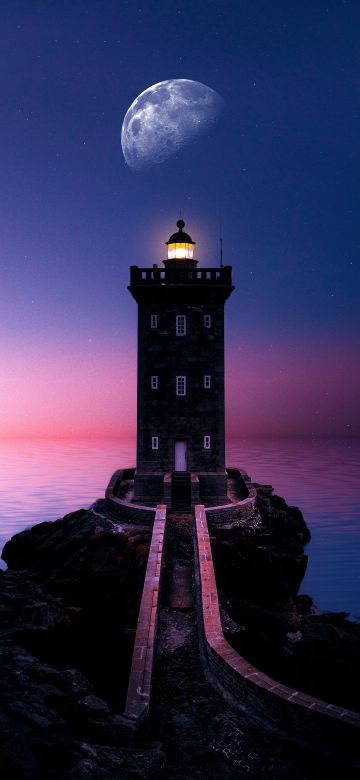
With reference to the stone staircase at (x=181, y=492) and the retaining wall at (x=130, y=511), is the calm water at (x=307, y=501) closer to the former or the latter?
the stone staircase at (x=181, y=492)

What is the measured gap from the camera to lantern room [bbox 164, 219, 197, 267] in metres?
28.4

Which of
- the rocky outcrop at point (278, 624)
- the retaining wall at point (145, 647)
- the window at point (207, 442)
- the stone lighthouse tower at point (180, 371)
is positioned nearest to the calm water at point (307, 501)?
the rocky outcrop at point (278, 624)

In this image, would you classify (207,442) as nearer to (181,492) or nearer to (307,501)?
(181,492)

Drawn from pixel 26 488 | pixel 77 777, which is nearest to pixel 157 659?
pixel 77 777

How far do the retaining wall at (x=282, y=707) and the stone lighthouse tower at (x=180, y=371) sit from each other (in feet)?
50.8

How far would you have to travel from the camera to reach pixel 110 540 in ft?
76.6

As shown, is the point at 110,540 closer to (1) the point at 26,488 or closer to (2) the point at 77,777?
(2) the point at 77,777

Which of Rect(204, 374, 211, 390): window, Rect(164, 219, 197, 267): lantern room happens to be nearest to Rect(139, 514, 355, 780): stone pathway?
Rect(204, 374, 211, 390): window

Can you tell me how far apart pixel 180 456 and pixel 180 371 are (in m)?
4.41

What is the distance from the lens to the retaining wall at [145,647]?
1020cm

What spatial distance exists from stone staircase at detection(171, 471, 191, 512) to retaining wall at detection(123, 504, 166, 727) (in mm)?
7247

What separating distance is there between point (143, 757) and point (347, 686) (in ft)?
24.2

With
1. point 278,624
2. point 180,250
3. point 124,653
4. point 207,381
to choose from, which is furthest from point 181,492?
point 180,250

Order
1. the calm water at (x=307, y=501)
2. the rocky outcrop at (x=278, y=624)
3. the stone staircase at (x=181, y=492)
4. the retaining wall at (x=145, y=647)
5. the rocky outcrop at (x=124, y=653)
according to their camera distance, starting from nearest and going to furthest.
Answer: the rocky outcrop at (x=124, y=653), the retaining wall at (x=145, y=647), the rocky outcrop at (x=278, y=624), the stone staircase at (x=181, y=492), the calm water at (x=307, y=501)
